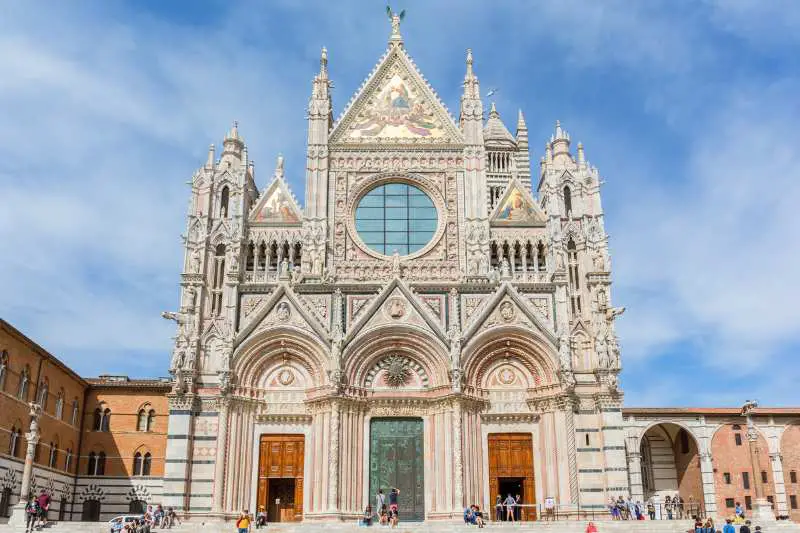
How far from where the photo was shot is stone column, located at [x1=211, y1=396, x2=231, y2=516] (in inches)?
1117

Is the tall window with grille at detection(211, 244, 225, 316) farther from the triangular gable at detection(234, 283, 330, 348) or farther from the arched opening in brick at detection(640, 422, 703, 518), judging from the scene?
the arched opening in brick at detection(640, 422, 703, 518)

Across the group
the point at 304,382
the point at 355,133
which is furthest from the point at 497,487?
the point at 355,133

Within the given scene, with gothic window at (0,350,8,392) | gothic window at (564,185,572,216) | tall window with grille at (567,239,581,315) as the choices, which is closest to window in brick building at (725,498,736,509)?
tall window with grille at (567,239,581,315)

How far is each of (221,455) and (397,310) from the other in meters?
8.81

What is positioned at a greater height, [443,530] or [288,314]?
[288,314]

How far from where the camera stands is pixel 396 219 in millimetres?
34281

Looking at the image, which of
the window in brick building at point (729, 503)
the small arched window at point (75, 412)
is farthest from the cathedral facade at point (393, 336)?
the window in brick building at point (729, 503)

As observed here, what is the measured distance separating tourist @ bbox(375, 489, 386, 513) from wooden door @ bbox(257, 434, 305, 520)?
289cm

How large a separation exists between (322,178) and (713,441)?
87.0 feet

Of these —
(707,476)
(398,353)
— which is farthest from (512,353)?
(707,476)

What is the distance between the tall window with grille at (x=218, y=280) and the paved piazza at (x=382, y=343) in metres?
0.09

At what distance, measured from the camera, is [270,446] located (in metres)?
30.1

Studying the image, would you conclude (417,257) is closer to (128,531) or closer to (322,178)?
(322,178)

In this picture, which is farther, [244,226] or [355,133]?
[355,133]
